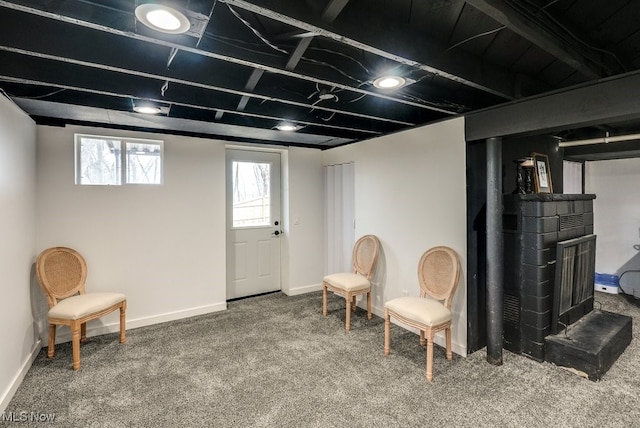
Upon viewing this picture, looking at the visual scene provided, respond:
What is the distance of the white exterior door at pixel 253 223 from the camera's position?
170 inches

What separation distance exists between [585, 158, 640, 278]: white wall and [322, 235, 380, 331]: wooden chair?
3.85 m

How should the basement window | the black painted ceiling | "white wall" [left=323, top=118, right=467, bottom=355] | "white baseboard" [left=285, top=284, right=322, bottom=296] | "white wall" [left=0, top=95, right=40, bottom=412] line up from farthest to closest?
"white baseboard" [left=285, top=284, right=322, bottom=296] → the basement window → "white wall" [left=323, top=118, right=467, bottom=355] → "white wall" [left=0, top=95, right=40, bottom=412] → the black painted ceiling

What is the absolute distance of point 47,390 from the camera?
2.26 m

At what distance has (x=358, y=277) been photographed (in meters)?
3.63

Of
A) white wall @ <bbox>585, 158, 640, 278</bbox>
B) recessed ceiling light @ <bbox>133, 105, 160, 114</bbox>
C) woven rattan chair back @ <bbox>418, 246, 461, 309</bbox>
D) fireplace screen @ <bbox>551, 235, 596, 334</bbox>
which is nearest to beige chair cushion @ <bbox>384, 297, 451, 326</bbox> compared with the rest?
woven rattan chair back @ <bbox>418, 246, 461, 309</bbox>

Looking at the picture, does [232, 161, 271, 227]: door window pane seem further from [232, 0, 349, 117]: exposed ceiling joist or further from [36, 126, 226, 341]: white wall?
[232, 0, 349, 117]: exposed ceiling joist

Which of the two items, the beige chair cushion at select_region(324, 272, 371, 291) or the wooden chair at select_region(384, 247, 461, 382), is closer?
the wooden chair at select_region(384, 247, 461, 382)

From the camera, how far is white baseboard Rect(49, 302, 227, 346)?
3061mm

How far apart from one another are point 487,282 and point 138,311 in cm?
364

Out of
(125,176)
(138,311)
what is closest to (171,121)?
(125,176)

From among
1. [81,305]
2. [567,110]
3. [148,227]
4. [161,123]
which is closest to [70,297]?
[81,305]

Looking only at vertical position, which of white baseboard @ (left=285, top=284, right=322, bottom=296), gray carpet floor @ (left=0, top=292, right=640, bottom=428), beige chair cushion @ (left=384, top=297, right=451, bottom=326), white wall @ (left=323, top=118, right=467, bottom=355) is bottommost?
gray carpet floor @ (left=0, top=292, right=640, bottom=428)

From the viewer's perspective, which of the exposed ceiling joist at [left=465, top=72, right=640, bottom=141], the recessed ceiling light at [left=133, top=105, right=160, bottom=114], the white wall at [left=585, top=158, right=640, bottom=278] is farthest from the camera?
the white wall at [left=585, top=158, right=640, bottom=278]

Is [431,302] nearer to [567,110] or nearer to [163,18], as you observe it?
[567,110]
